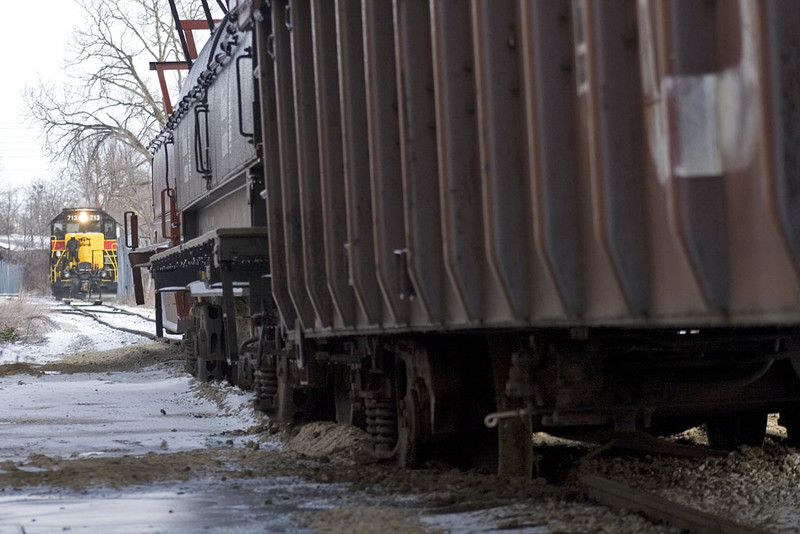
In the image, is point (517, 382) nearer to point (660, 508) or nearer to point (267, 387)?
point (660, 508)

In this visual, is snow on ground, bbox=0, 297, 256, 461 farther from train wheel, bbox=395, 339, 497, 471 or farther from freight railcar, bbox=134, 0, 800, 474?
train wheel, bbox=395, 339, 497, 471

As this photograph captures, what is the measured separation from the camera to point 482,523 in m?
4.68

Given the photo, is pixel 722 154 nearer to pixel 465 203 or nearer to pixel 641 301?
pixel 641 301

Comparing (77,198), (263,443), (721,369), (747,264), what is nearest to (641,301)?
(747,264)

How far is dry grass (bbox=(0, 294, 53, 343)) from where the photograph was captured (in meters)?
24.4

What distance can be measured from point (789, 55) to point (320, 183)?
154 inches

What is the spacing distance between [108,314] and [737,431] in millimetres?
29234

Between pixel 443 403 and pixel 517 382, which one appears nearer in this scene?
pixel 517 382

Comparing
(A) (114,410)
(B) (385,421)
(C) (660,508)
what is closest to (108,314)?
(A) (114,410)

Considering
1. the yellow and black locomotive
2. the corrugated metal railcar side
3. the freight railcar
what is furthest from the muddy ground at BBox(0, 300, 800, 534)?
the yellow and black locomotive

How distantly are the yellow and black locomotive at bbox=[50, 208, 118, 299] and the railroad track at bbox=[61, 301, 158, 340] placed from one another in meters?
5.95

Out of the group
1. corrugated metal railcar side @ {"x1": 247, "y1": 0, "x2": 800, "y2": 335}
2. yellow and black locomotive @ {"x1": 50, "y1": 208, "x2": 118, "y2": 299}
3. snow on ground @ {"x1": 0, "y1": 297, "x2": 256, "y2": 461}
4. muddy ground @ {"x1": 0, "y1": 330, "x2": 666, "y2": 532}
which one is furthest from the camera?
yellow and black locomotive @ {"x1": 50, "y1": 208, "x2": 118, "y2": 299}

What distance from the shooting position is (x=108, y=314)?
3359 cm

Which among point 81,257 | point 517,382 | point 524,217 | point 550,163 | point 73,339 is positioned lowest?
point 73,339
